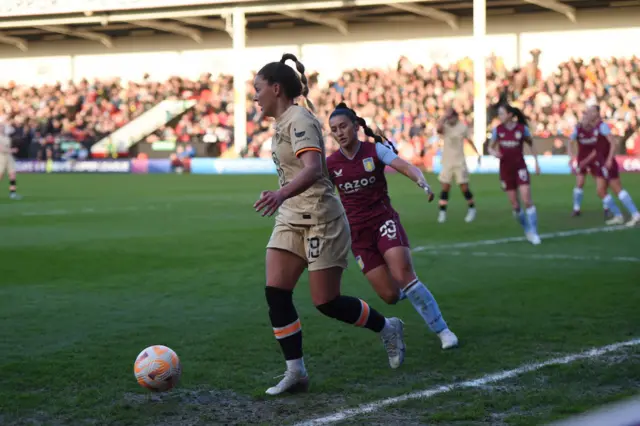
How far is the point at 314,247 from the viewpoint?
19.3 ft

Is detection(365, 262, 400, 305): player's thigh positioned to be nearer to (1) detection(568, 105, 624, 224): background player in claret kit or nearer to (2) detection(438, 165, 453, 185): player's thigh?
(1) detection(568, 105, 624, 224): background player in claret kit

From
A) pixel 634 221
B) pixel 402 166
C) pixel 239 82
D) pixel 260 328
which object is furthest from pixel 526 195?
pixel 239 82

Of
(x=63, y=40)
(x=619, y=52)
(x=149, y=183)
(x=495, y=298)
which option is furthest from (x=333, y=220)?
(x=63, y=40)

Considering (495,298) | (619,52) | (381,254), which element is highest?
(619,52)

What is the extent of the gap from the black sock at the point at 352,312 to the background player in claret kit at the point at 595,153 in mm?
12072

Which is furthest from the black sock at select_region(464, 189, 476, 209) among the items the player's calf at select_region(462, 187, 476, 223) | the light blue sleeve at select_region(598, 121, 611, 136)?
the light blue sleeve at select_region(598, 121, 611, 136)

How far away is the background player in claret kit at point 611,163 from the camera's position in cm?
1752

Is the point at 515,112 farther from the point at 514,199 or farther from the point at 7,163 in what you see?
the point at 7,163

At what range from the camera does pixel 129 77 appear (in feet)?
181

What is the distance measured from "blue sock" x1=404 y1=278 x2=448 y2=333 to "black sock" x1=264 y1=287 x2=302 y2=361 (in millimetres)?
1519

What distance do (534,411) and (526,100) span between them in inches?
1399

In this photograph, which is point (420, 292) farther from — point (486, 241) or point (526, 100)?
point (526, 100)

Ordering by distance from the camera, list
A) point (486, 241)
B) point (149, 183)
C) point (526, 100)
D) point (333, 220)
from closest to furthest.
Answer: point (333, 220) < point (486, 241) < point (149, 183) < point (526, 100)

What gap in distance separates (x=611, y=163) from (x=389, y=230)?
11.4 m
